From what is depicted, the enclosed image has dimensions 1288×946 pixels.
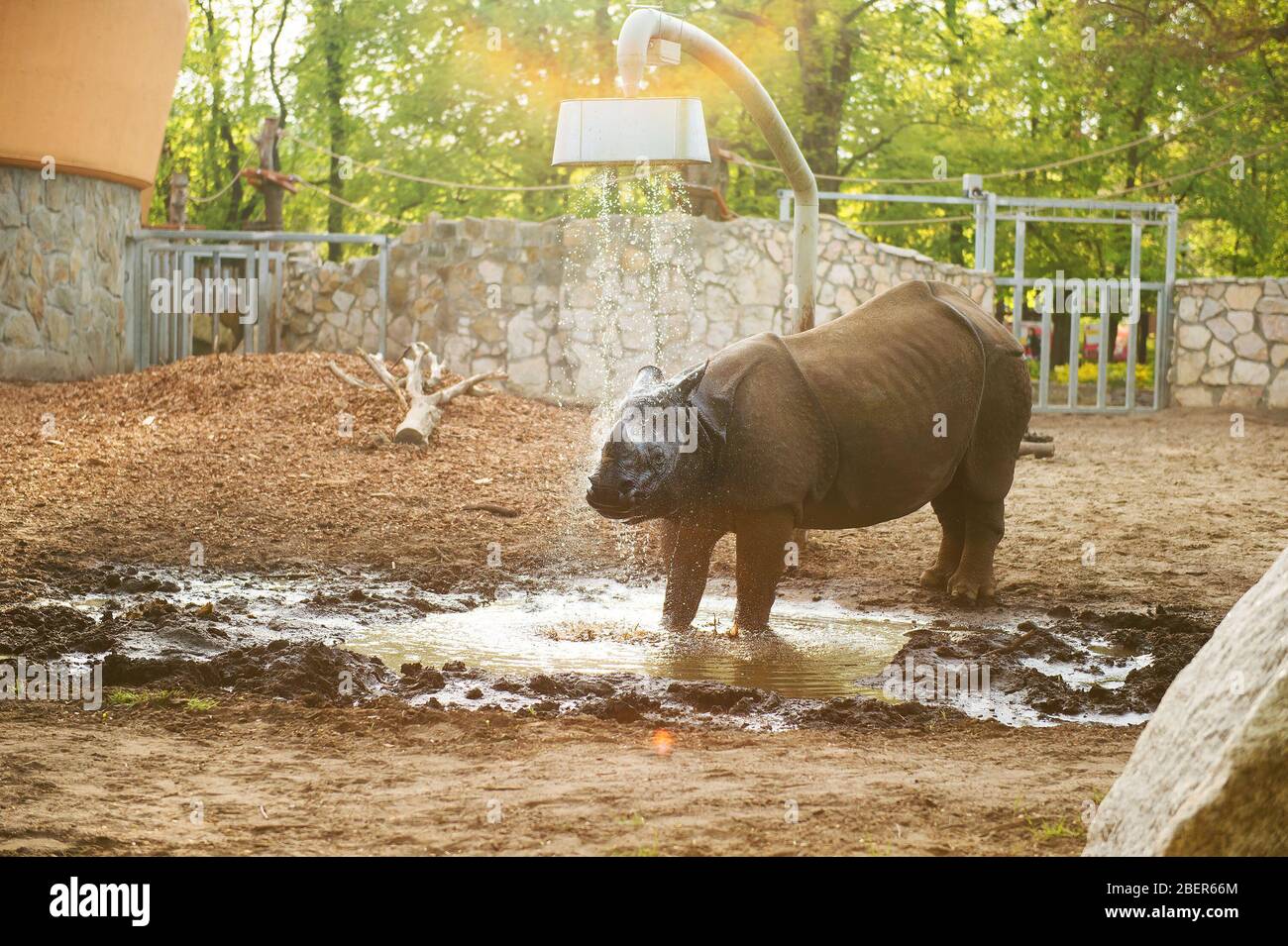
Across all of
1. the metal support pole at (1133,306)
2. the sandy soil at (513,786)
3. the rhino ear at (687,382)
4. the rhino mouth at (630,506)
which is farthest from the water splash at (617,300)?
the sandy soil at (513,786)

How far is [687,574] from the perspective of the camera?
277 inches

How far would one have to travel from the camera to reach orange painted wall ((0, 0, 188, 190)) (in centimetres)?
1571

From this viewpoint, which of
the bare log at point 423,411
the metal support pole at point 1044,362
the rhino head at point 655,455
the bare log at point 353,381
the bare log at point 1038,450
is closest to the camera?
the rhino head at point 655,455

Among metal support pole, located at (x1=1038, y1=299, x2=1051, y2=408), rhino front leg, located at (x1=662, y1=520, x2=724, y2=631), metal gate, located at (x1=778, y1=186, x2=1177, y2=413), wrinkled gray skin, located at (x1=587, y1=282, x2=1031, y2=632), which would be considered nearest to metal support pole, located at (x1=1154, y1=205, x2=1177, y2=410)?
metal gate, located at (x1=778, y1=186, x2=1177, y2=413)

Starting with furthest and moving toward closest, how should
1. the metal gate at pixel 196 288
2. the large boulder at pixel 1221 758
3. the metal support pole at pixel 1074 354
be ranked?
1. the metal support pole at pixel 1074 354
2. the metal gate at pixel 196 288
3. the large boulder at pixel 1221 758

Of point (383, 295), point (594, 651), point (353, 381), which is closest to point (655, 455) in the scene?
point (594, 651)

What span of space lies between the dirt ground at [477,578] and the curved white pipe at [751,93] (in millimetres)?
1830

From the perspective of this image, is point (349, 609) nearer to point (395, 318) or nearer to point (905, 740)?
point (905, 740)

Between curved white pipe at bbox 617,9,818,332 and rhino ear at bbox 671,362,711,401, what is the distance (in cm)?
194

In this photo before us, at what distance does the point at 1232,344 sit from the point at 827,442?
46.4 ft

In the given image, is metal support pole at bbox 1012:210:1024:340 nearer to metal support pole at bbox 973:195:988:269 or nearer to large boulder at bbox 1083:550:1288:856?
metal support pole at bbox 973:195:988:269

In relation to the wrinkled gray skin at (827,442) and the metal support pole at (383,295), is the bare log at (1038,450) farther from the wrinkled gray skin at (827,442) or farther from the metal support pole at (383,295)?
the metal support pole at (383,295)

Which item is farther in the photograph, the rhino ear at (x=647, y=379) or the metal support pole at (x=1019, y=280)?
the metal support pole at (x=1019, y=280)

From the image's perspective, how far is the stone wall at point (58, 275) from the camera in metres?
16.1
